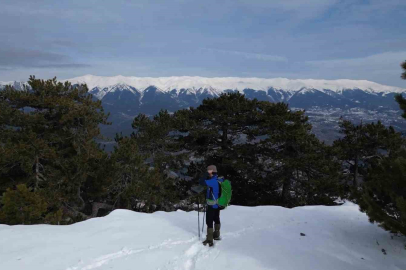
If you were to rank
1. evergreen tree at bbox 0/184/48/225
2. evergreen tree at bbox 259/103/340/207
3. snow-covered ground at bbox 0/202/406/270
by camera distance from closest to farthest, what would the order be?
snow-covered ground at bbox 0/202/406/270, evergreen tree at bbox 0/184/48/225, evergreen tree at bbox 259/103/340/207

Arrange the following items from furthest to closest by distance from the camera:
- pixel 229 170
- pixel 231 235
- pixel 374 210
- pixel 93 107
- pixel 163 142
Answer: pixel 229 170
pixel 163 142
pixel 93 107
pixel 231 235
pixel 374 210

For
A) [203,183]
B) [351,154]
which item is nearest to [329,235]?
[203,183]

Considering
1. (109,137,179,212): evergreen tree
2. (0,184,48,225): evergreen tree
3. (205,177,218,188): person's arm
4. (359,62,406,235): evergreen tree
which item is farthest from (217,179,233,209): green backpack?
(109,137,179,212): evergreen tree

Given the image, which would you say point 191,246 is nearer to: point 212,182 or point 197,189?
point 197,189

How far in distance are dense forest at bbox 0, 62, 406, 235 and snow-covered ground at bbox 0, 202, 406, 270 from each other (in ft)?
18.0

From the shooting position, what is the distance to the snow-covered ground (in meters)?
5.84

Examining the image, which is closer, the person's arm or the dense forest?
the person's arm

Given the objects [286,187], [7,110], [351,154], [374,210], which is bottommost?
[286,187]

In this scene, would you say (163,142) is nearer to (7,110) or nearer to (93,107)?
(93,107)

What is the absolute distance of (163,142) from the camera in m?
22.1

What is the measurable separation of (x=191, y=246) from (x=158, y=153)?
15827mm

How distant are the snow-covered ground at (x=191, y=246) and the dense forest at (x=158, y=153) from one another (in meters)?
5.47

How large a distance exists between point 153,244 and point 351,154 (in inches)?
976

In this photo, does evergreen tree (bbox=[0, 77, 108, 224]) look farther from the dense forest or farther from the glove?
the glove
